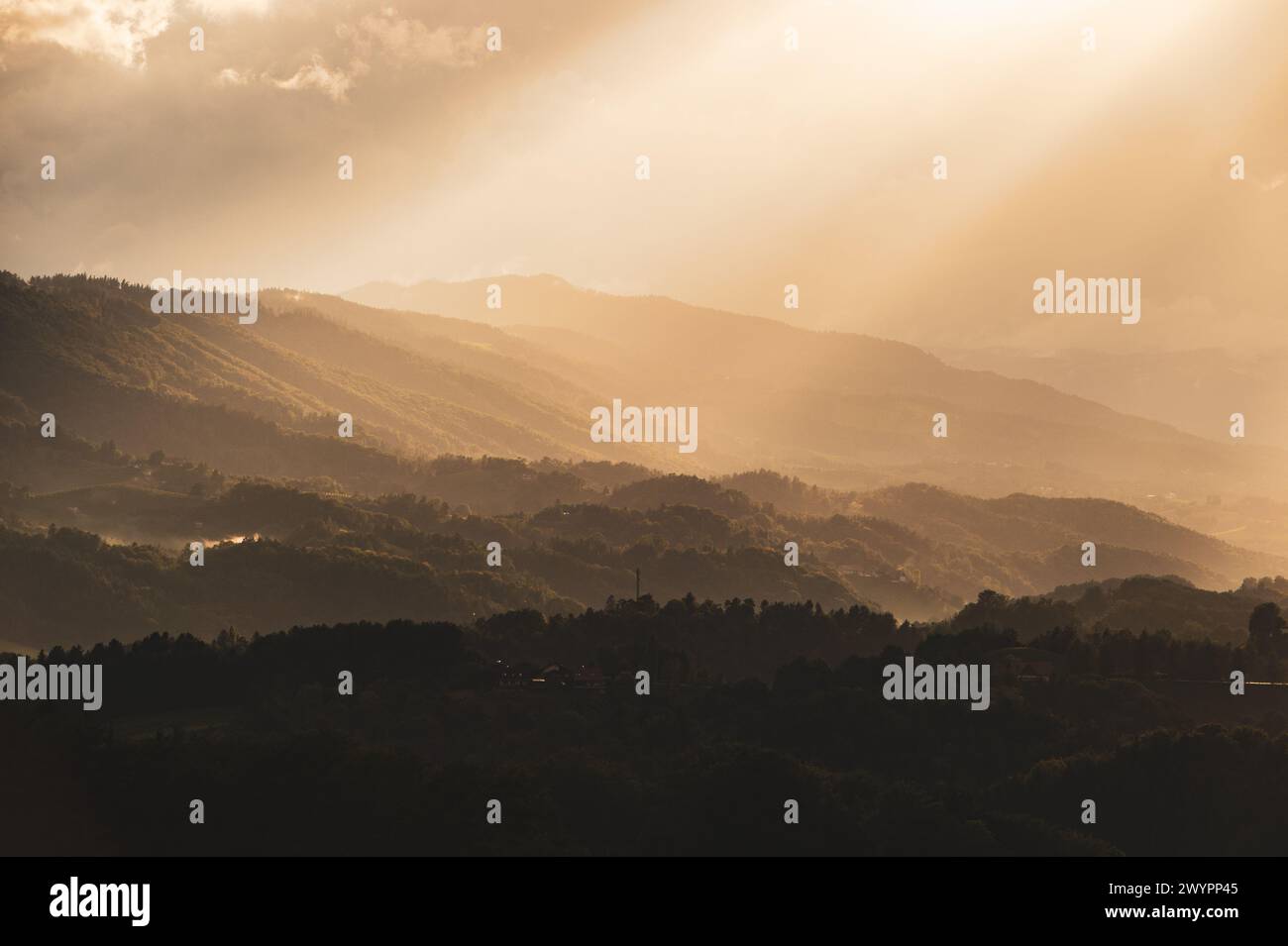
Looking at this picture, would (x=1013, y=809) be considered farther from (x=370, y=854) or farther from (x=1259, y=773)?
(x=370, y=854)

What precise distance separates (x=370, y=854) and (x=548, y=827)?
16123 mm
